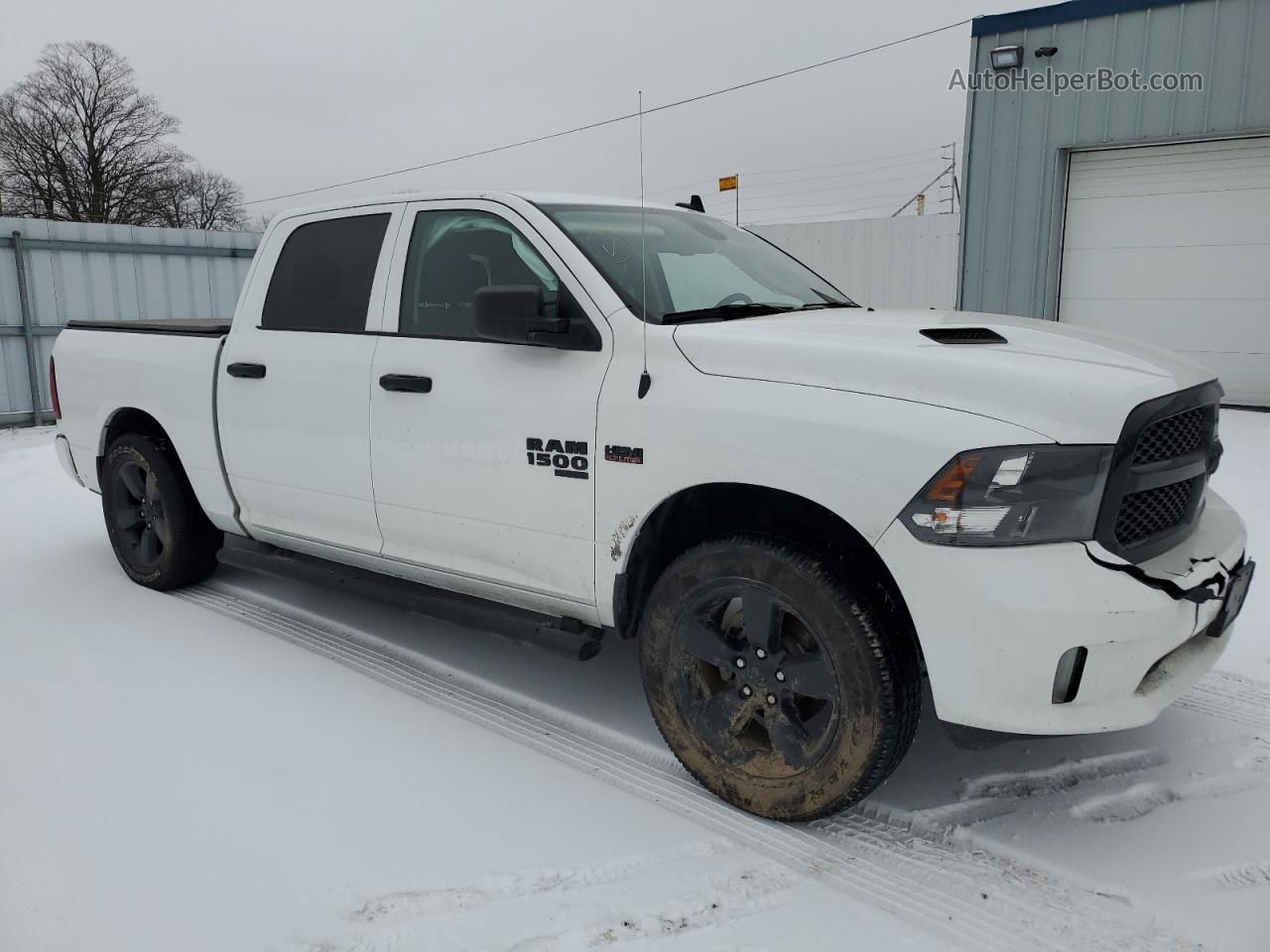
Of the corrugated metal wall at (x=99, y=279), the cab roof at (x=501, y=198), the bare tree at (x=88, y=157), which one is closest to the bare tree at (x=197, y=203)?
the bare tree at (x=88, y=157)

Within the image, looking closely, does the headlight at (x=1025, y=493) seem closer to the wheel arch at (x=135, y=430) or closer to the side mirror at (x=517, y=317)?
the side mirror at (x=517, y=317)

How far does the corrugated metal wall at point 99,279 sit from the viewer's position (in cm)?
1198

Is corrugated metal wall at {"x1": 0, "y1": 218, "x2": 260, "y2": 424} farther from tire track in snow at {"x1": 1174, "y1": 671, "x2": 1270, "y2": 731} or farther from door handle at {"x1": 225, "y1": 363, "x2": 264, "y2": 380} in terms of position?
tire track in snow at {"x1": 1174, "y1": 671, "x2": 1270, "y2": 731}

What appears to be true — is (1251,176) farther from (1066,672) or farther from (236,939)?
(236,939)

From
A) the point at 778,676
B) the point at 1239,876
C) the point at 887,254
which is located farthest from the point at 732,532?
the point at 887,254

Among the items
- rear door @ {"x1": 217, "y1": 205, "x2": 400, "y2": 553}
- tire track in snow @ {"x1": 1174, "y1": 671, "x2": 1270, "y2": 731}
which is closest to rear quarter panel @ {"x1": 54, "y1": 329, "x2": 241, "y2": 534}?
rear door @ {"x1": 217, "y1": 205, "x2": 400, "y2": 553}

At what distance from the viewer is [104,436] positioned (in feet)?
17.3

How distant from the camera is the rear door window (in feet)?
13.0

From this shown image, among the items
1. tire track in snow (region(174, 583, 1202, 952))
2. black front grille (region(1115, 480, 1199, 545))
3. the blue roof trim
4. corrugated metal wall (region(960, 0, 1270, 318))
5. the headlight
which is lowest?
tire track in snow (region(174, 583, 1202, 952))

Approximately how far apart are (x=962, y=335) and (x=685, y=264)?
3.96 ft

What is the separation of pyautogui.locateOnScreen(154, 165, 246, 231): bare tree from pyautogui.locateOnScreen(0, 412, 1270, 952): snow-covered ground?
1372 inches

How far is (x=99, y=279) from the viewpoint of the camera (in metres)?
12.9

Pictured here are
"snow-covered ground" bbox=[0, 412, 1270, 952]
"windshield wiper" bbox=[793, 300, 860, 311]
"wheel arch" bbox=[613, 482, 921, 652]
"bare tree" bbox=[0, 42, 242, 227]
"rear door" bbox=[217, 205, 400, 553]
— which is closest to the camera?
"snow-covered ground" bbox=[0, 412, 1270, 952]

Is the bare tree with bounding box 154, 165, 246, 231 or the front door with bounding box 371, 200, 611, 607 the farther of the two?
the bare tree with bounding box 154, 165, 246, 231
